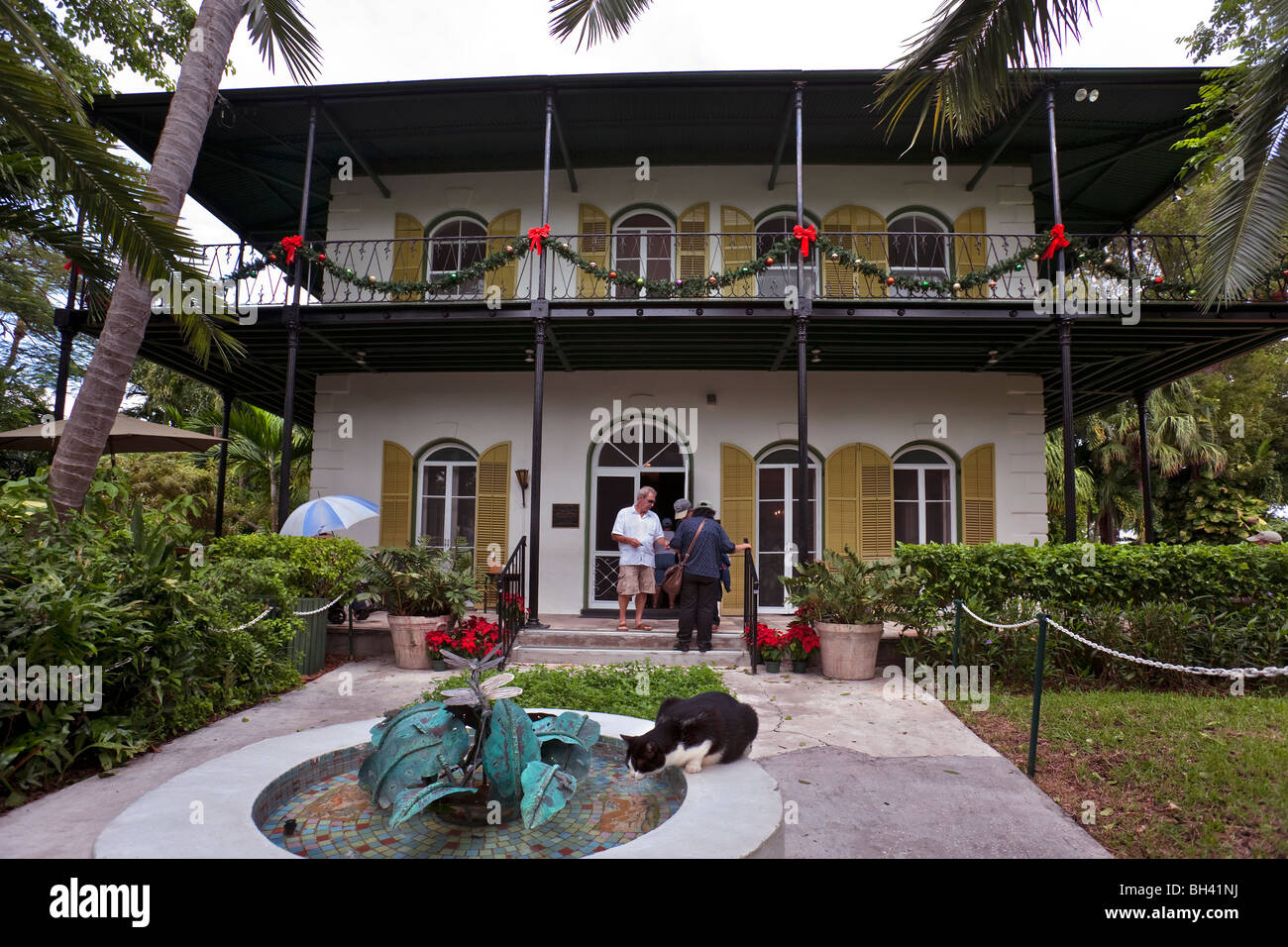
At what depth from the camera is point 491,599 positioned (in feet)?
35.0

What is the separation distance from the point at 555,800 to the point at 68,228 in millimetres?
6216

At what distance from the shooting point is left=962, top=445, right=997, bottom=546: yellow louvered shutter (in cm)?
1095

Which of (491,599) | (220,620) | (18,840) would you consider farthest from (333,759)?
(491,599)

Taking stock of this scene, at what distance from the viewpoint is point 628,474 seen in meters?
11.2

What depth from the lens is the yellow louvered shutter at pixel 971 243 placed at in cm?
1121

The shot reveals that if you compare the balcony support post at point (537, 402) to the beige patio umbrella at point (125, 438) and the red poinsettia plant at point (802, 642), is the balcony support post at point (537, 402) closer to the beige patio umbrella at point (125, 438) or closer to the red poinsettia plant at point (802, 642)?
the red poinsettia plant at point (802, 642)

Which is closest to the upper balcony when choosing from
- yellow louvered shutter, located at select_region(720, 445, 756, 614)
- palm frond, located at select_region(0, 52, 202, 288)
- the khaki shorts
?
yellow louvered shutter, located at select_region(720, 445, 756, 614)

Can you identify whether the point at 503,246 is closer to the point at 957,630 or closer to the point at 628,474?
the point at 628,474

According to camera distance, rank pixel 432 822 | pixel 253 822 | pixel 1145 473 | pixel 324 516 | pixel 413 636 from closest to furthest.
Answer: pixel 253 822
pixel 432 822
pixel 413 636
pixel 324 516
pixel 1145 473

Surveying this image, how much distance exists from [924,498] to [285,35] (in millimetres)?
10846

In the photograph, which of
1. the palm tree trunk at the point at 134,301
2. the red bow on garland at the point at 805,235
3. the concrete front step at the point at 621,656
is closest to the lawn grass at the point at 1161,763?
the concrete front step at the point at 621,656

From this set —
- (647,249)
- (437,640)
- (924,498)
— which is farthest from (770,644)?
(647,249)

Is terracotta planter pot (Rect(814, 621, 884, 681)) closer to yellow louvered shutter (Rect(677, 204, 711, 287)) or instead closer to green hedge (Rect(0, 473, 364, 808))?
green hedge (Rect(0, 473, 364, 808))

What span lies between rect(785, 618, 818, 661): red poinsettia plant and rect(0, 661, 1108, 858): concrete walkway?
809 millimetres
